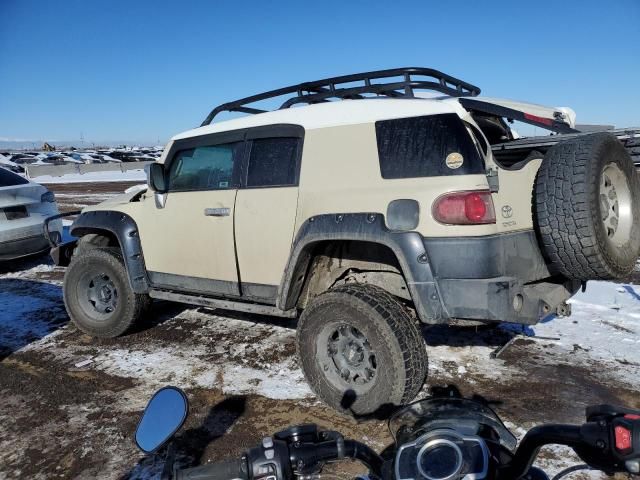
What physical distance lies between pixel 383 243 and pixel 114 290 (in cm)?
320

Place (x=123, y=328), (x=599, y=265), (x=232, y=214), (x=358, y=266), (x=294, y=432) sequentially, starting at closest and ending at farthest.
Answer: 1. (x=294, y=432)
2. (x=599, y=265)
3. (x=358, y=266)
4. (x=232, y=214)
5. (x=123, y=328)

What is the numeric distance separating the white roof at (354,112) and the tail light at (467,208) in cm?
58

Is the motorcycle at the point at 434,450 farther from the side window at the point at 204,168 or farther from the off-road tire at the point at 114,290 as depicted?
the off-road tire at the point at 114,290

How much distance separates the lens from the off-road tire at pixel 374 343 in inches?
117

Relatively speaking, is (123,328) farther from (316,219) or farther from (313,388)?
(316,219)

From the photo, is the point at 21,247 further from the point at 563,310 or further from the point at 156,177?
the point at 563,310

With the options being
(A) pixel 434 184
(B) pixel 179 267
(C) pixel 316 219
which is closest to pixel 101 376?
(B) pixel 179 267

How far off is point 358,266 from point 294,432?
2.24 meters

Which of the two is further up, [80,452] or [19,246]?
[19,246]

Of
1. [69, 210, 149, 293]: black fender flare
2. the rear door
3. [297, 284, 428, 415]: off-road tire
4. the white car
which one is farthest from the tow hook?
the white car

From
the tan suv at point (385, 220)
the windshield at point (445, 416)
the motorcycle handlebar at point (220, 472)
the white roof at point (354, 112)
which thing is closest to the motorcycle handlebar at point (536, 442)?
the windshield at point (445, 416)

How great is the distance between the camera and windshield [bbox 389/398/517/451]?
1513 mm

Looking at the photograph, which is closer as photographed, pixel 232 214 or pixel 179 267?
pixel 232 214

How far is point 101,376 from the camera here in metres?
4.01
